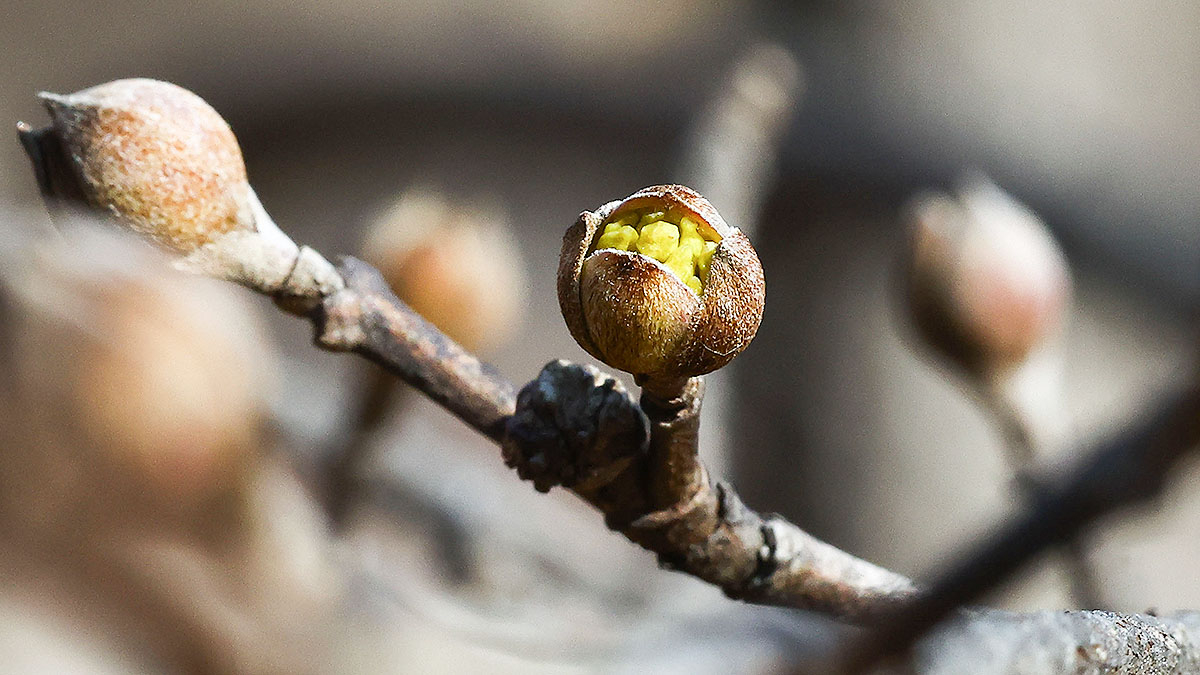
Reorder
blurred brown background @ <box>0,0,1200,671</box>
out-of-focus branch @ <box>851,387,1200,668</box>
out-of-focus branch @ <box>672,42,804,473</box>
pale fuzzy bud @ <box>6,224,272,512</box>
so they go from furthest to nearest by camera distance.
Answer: blurred brown background @ <box>0,0,1200,671</box> → out-of-focus branch @ <box>672,42,804,473</box> → pale fuzzy bud @ <box>6,224,272,512</box> → out-of-focus branch @ <box>851,387,1200,668</box>

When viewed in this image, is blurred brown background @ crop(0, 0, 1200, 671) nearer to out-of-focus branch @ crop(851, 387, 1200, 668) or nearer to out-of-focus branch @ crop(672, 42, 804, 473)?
out-of-focus branch @ crop(672, 42, 804, 473)

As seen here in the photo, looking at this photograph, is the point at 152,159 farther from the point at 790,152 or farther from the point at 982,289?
the point at 790,152

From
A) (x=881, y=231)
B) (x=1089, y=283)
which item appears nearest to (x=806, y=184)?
(x=881, y=231)

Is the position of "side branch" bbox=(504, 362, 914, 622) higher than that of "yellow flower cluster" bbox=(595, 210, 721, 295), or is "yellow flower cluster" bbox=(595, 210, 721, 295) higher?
"yellow flower cluster" bbox=(595, 210, 721, 295)

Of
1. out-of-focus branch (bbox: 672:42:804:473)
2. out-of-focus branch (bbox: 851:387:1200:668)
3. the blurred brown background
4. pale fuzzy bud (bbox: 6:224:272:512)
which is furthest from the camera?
the blurred brown background

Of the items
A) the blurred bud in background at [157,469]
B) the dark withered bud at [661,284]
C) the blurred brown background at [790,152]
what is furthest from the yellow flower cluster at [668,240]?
the blurred brown background at [790,152]

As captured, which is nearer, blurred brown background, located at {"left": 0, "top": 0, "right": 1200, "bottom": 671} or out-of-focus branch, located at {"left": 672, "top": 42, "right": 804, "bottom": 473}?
out-of-focus branch, located at {"left": 672, "top": 42, "right": 804, "bottom": 473}

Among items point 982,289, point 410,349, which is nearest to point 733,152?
point 982,289

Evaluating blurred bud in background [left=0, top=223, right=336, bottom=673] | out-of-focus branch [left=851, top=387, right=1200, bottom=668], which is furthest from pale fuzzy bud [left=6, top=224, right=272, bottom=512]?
out-of-focus branch [left=851, top=387, right=1200, bottom=668]
